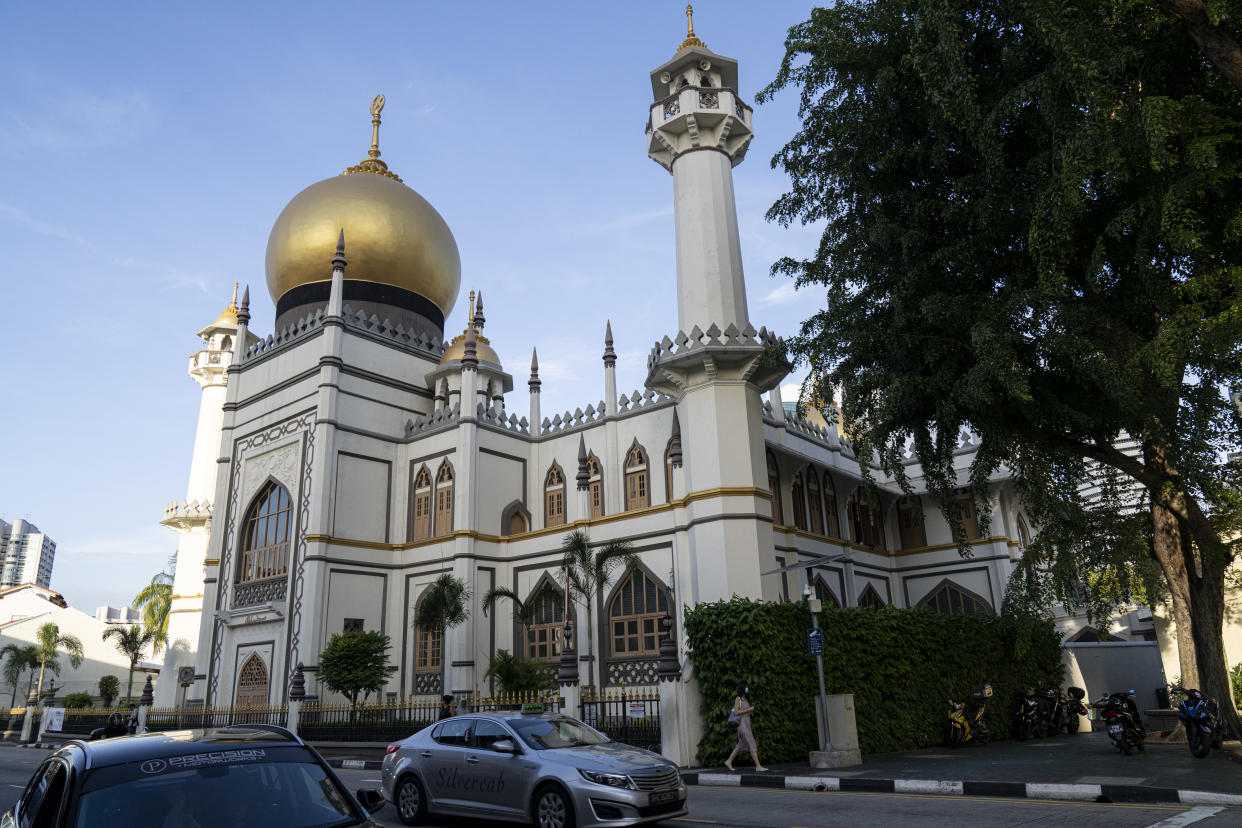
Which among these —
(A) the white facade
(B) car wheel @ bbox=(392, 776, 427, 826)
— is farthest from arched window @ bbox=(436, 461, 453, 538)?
(A) the white facade

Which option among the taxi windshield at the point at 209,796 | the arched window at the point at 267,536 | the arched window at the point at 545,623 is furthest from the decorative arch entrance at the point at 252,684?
A: the taxi windshield at the point at 209,796

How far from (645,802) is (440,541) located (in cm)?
1908

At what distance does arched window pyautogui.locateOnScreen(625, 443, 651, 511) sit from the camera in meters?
24.2

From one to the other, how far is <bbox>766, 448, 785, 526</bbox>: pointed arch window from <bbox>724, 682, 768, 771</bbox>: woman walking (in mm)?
11799

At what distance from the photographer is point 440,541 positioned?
1006 inches

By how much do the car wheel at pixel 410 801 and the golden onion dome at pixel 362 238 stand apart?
78.9 ft

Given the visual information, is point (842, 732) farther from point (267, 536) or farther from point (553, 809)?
point (267, 536)

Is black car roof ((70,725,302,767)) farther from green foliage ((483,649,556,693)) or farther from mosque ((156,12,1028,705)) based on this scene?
green foliage ((483,649,556,693))

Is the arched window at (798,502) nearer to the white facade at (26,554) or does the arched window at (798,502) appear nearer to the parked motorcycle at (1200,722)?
the parked motorcycle at (1200,722)

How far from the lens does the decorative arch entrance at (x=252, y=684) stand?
24781mm

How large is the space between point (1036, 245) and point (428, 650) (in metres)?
20.1

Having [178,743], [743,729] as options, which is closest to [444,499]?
[743,729]

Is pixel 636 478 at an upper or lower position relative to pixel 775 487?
upper

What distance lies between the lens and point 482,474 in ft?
85.1
